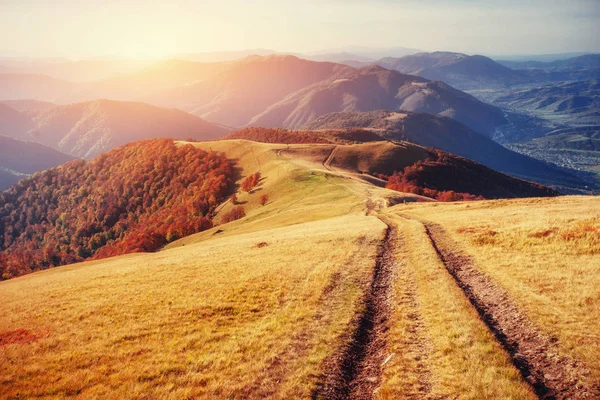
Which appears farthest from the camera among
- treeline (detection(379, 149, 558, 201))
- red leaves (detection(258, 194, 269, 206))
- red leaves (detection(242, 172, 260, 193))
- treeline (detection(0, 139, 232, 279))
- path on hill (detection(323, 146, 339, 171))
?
treeline (detection(379, 149, 558, 201))

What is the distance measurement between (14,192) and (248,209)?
184840 millimetres

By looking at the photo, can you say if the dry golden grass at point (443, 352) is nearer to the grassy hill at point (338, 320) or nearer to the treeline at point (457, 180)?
the grassy hill at point (338, 320)

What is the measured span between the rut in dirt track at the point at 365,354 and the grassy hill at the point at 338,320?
78 millimetres

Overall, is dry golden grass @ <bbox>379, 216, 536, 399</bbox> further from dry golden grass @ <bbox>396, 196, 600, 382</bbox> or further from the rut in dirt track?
dry golden grass @ <bbox>396, 196, 600, 382</bbox>

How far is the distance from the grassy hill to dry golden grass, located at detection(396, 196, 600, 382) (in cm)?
11

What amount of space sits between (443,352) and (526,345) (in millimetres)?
4030

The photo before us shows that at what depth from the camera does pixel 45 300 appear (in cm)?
2994

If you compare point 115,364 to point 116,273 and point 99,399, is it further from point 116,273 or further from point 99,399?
point 116,273

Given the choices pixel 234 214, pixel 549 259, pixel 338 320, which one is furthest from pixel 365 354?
pixel 234 214

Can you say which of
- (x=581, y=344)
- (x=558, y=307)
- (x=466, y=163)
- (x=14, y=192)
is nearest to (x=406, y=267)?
(x=558, y=307)

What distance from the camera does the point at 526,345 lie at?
16.4m

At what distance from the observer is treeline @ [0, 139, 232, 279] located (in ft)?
364

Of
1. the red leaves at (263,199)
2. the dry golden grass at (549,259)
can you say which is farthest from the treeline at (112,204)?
the dry golden grass at (549,259)

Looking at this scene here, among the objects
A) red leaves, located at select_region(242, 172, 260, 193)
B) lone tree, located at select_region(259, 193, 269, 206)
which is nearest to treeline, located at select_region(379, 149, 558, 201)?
red leaves, located at select_region(242, 172, 260, 193)
